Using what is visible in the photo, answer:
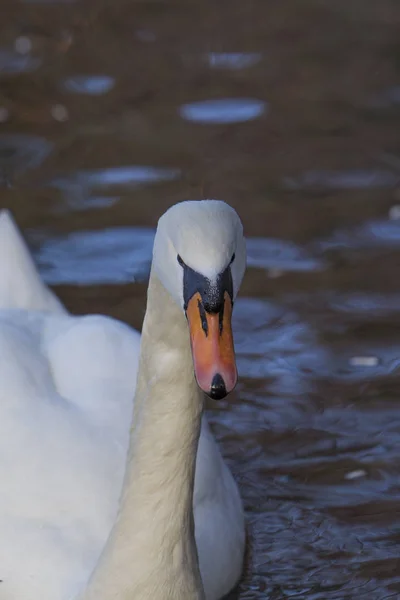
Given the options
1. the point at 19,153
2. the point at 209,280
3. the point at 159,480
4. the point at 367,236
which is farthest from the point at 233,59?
the point at 209,280

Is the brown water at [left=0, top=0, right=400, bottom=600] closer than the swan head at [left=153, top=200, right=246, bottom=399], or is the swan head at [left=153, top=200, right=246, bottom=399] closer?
the swan head at [left=153, top=200, right=246, bottom=399]

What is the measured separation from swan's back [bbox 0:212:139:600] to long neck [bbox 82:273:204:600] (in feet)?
0.78

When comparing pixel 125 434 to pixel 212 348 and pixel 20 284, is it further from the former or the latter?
pixel 212 348

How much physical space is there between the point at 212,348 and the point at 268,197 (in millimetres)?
4268

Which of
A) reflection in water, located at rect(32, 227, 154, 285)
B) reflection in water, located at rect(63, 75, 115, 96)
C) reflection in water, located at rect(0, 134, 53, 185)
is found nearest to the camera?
reflection in water, located at rect(32, 227, 154, 285)

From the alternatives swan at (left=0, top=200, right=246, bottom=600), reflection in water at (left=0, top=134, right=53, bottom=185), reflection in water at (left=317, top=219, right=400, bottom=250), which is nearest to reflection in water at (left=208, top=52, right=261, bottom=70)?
reflection in water at (left=0, top=134, right=53, bottom=185)

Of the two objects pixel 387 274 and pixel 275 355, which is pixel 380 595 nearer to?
pixel 275 355

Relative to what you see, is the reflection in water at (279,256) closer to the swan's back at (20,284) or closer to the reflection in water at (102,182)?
the reflection in water at (102,182)

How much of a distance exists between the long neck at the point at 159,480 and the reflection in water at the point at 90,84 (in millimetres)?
5284

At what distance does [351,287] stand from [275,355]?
0.69m

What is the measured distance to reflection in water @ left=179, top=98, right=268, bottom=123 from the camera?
7.57m

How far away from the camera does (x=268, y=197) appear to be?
6.58 meters

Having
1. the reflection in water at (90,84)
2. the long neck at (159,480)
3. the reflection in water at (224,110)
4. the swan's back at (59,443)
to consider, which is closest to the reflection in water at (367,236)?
the reflection in water at (224,110)

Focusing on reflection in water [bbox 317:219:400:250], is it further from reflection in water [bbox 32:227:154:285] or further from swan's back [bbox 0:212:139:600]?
swan's back [bbox 0:212:139:600]
